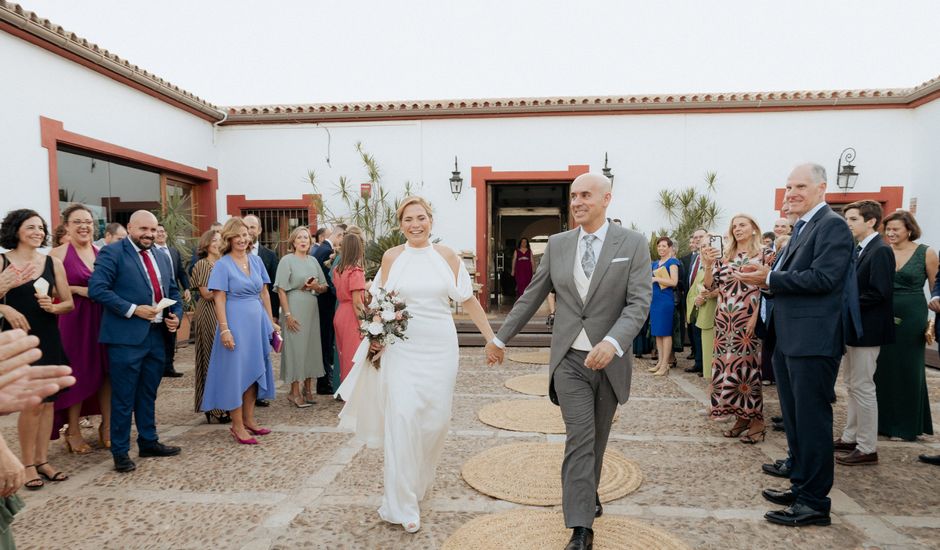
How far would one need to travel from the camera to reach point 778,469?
3.93 metres

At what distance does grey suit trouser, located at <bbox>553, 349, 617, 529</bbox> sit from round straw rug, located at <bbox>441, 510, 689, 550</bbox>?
0.29m

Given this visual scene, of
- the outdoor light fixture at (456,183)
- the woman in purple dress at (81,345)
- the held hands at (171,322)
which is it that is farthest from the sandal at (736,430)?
the outdoor light fixture at (456,183)

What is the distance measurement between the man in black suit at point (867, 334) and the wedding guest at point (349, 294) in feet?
14.3

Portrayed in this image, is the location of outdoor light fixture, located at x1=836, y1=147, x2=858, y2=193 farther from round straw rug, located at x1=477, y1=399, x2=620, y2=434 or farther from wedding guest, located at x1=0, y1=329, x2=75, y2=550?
wedding guest, located at x1=0, y1=329, x2=75, y2=550

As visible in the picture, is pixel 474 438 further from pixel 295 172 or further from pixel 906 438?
pixel 295 172

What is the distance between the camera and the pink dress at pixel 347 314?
18.1 ft

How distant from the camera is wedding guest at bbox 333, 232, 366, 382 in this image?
18.0 feet

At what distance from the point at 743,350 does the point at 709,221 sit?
7700 millimetres

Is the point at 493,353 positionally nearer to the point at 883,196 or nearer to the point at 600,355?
the point at 600,355

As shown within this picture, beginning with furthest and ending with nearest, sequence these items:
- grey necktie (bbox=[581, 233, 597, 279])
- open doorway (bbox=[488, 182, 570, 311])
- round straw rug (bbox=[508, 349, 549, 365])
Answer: open doorway (bbox=[488, 182, 570, 311]) < round straw rug (bbox=[508, 349, 549, 365]) < grey necktie (bbox=[581, 233, 597, 279])

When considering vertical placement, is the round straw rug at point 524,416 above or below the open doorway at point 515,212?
below

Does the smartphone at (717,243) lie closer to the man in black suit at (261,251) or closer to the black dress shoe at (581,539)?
the black dress shoe at (581,539)

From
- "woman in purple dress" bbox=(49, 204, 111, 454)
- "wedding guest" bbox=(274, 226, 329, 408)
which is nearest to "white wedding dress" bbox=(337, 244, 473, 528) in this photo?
"wedding guest" bbox=(274, 226, 329, 408)

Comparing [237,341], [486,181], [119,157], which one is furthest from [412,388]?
[486,181]
